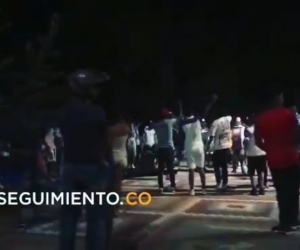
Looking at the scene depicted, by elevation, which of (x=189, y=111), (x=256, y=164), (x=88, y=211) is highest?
(x=189, y=111)

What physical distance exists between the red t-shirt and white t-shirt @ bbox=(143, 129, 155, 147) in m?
0.92

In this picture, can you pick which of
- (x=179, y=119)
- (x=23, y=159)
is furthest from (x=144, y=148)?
(x=23, y=159)

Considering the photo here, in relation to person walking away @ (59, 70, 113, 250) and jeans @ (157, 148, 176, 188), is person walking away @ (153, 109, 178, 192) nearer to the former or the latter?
jeans @ (157, 148, 176, 188)

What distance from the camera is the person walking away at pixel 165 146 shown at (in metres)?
5.15

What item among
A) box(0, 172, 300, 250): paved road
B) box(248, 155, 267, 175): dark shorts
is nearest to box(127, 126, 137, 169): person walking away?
box(0, 172, 300, 250): paved road

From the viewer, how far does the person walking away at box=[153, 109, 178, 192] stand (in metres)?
5.15

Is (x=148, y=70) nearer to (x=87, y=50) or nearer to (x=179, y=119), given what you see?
(x=87, y=50)

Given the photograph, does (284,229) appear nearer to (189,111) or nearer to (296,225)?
(296,225)

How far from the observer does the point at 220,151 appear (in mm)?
6148

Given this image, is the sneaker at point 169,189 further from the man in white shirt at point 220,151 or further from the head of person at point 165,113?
the head of person at point 165,113

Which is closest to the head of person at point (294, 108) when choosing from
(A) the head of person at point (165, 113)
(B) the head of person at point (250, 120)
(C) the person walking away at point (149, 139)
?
(B) the head of person at point (250, 120)

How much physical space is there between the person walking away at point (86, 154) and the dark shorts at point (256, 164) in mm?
2818

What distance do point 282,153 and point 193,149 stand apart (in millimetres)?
1530

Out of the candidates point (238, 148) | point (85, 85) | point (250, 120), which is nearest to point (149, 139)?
point (250, 120)
